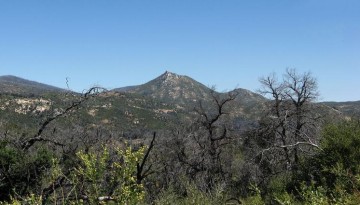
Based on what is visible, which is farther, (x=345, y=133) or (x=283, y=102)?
(x=283, y=102)

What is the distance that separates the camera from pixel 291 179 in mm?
24703

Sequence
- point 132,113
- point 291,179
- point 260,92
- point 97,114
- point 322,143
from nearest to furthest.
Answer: point 322,143
point 291,179
point 260,92
point 97,114
point 132,113

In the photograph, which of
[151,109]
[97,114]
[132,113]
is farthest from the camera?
[151,109]

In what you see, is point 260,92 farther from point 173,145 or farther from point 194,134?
point 173,145

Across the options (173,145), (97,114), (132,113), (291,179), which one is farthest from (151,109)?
(291,179)

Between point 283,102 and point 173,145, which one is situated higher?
point 283,102

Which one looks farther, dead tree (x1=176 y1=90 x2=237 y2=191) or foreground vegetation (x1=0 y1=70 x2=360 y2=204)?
dead tree (x1=176 y1=90 x2=237 y2=191)

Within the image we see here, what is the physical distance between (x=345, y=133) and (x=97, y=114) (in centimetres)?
11969

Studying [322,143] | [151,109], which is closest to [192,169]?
[322,143]

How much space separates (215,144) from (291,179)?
10534 millimetres

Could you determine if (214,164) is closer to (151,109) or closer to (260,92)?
(260,92)

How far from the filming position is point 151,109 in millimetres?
167375

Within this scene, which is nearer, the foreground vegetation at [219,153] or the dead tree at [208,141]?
the foreground vegetation at [219,153]

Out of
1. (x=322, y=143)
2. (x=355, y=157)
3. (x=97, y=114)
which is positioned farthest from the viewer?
(x=97, y=114)
